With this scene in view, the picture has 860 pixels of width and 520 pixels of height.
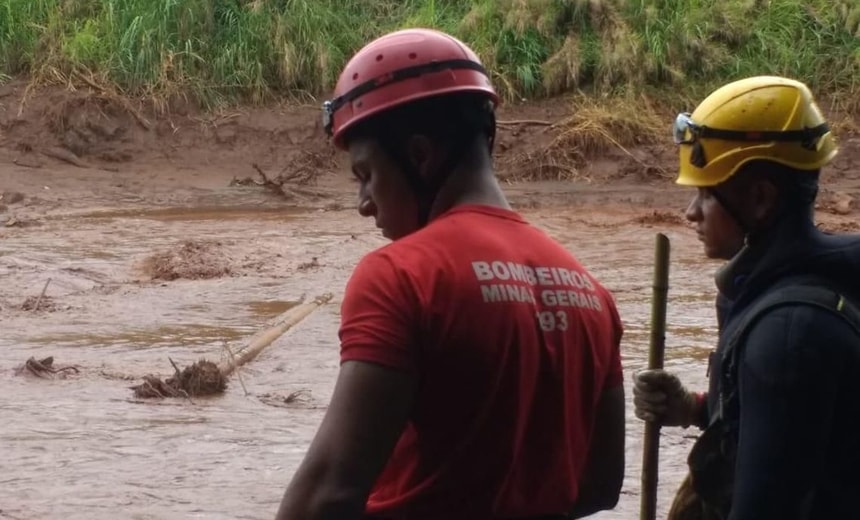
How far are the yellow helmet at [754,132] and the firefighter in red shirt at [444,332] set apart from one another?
42cm

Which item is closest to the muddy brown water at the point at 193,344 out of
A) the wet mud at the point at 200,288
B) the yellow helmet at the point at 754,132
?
the wet mud at the point at 200,288

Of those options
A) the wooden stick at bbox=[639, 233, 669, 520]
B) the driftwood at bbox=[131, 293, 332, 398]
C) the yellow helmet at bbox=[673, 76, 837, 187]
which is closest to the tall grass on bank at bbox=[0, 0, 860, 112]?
the driftwood at bbox=[131, 293, 332, 398]

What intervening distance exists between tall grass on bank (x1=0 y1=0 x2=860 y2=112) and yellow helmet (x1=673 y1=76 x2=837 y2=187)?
1370 cm

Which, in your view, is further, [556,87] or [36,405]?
[556,87]

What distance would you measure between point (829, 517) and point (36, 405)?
17.0 feet

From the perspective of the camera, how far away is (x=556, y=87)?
16.7 m

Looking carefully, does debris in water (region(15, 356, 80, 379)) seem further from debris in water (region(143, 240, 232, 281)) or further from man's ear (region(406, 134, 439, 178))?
man's ear (region(406, 134, 439, 178))

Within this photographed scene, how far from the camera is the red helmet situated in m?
2.26

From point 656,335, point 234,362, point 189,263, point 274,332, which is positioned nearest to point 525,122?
point 189,263

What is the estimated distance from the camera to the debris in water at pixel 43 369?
24.9 feet

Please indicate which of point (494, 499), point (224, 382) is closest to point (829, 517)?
point (494, 499)

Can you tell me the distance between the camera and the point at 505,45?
16766mm

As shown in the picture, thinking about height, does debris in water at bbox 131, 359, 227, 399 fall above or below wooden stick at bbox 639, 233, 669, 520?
below

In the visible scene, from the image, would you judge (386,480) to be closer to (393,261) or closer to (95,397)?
(393,261)
